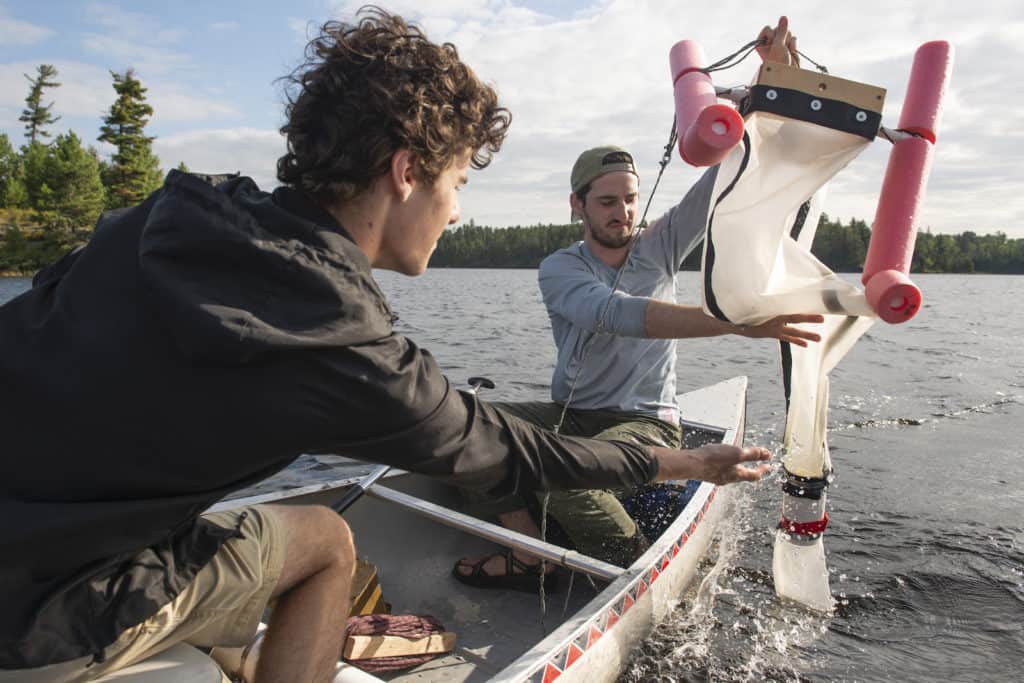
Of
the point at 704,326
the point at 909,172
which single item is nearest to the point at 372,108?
the point at 909,172

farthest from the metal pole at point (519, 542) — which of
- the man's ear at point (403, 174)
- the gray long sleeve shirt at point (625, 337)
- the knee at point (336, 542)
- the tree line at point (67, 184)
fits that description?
the tree line at point (67, 184)

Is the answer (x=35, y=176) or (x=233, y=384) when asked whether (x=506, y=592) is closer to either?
(x=233, y=384)

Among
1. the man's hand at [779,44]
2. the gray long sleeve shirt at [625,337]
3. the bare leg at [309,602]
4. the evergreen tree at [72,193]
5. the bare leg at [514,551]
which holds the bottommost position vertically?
the bare leg at [514,551]

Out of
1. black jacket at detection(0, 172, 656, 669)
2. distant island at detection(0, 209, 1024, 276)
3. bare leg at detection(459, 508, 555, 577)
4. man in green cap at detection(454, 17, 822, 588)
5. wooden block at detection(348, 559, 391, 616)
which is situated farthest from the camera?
distant island at detection(0, 209, 1024, 276)

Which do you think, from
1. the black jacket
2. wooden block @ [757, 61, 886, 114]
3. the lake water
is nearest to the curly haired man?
the black jacket

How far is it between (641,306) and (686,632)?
2063 millimetres

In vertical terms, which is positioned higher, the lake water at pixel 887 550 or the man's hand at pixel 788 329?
the man's hand at pixel 788 329

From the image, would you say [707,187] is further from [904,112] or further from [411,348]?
[411,348]

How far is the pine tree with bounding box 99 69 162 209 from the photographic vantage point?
62.7 m

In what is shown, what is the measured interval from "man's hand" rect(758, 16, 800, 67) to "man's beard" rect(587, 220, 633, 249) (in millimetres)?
1629

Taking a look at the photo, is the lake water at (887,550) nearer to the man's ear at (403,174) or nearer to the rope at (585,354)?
the rope at (585,354)

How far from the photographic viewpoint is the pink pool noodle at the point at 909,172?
239 centimetres

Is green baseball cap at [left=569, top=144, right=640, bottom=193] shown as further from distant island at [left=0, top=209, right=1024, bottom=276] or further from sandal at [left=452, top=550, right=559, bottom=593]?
distant island at [left=0, top=209, right=1024, bottom=276]

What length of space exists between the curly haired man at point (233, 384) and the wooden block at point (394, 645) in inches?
42.1
